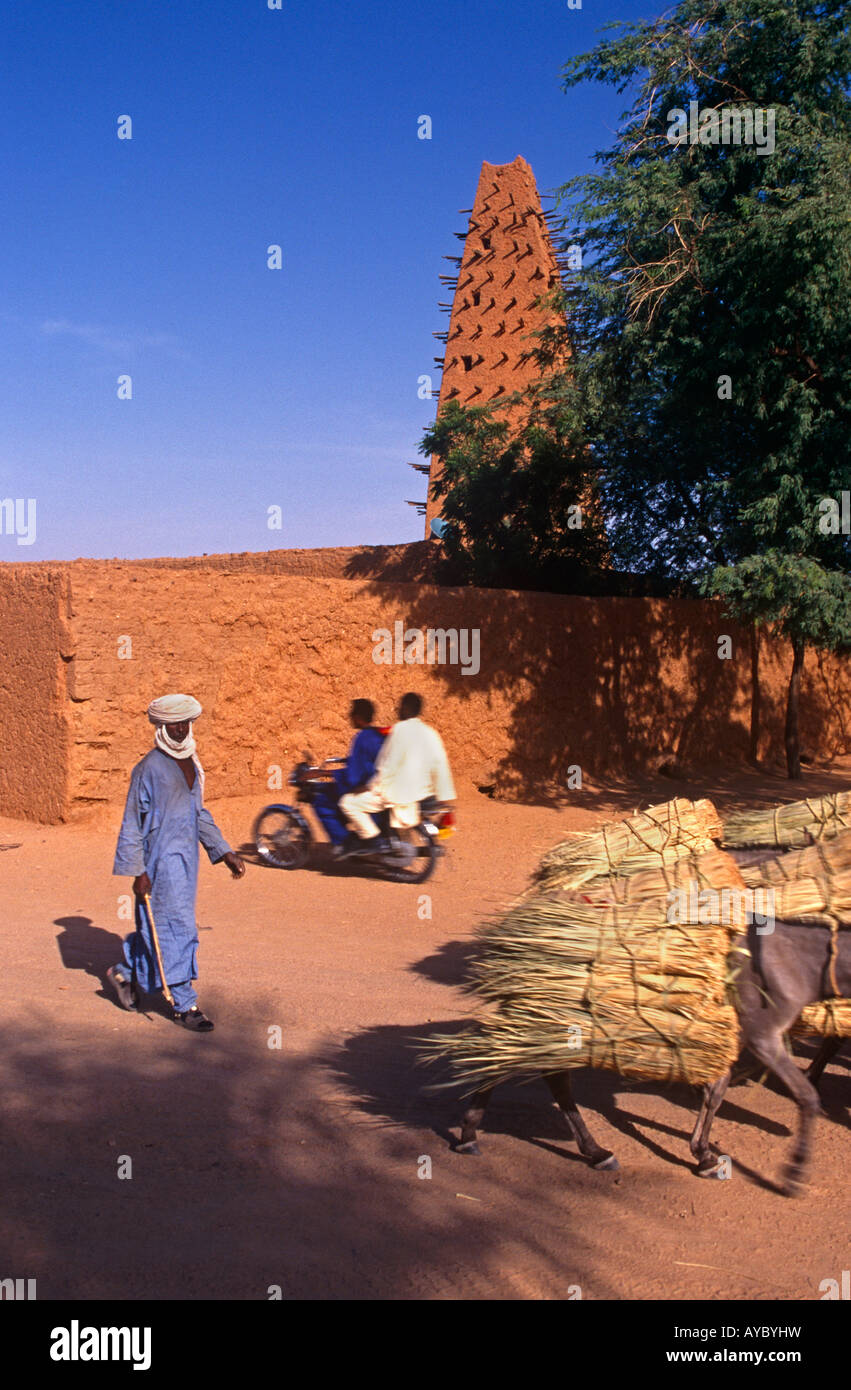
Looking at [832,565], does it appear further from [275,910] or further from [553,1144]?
[553,1144]

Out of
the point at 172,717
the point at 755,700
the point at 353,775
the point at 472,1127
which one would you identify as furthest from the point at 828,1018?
the point at 755,700

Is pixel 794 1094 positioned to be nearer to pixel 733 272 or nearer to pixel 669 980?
pixel 669 980

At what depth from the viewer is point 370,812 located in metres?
8.48

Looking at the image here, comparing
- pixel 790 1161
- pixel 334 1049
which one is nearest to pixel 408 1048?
pixel 334 1049

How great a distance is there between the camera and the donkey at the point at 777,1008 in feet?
11.6

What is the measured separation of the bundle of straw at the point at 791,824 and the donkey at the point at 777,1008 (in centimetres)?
104

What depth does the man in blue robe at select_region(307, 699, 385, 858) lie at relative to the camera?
8625 mm

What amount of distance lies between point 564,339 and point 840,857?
10.6 metres

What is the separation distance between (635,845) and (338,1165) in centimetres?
177

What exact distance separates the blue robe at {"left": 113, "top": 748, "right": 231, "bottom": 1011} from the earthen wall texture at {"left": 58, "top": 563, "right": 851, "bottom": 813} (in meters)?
5.18

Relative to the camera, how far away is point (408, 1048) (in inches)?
189

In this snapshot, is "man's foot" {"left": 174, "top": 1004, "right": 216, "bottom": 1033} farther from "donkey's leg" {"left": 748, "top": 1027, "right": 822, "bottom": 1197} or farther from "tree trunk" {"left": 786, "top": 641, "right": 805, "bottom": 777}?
"tree trunk" {"left": 786, "top": 641, "right": 805, "bottom": 777}

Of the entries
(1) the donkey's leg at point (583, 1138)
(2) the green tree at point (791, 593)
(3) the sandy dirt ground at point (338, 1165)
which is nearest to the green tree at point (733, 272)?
(2) the green tree at point (791, 593)

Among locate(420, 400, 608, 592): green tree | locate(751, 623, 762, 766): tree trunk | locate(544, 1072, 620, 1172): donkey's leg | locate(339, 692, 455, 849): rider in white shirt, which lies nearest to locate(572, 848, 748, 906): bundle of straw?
locate(544, 1072, 620, 1172): donkey's leg
